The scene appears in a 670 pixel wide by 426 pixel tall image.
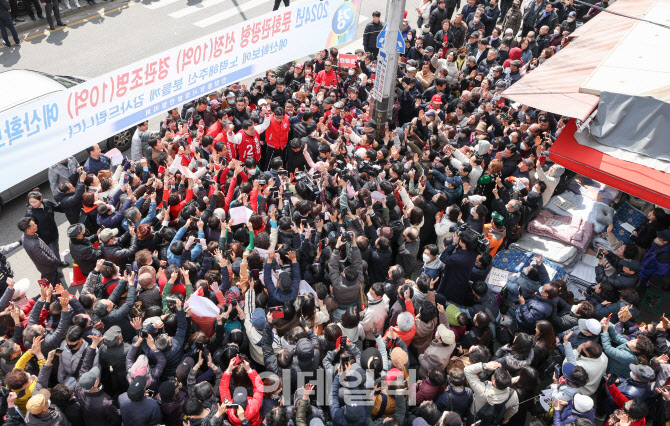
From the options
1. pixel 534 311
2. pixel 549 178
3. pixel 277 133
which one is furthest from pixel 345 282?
pixel 549 178

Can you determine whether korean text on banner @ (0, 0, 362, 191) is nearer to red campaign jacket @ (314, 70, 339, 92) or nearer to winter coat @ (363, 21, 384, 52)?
red campaign jacket @ (314, 70, 339, 92)

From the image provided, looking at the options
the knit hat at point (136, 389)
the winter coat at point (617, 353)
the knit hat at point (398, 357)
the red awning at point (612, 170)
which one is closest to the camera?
the knit hat at point (136, 389)

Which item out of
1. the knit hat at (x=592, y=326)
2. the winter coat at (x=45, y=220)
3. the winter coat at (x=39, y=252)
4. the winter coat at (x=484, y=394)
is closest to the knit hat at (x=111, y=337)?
the winter coat at (x=39, y=252)

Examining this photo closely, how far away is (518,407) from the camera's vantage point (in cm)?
560

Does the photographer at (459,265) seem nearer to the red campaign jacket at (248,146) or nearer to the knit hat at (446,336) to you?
the knit hat at (446,336)

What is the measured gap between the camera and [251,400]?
205 inches

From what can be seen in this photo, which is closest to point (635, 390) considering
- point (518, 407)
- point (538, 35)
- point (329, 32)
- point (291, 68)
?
point (518, 407)

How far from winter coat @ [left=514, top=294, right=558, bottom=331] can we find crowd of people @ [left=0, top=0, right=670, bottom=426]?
36mm

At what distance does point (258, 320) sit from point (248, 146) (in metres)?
4.07

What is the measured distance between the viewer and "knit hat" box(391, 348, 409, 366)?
18.3 feet

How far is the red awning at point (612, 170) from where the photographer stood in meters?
6.29

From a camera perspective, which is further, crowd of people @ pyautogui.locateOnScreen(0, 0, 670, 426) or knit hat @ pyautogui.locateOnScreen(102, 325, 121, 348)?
knit hat @ pyautogui.locateOnScreen(102, 325, 121, 348)

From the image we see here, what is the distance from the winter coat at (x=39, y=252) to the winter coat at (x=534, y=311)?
20.9ft

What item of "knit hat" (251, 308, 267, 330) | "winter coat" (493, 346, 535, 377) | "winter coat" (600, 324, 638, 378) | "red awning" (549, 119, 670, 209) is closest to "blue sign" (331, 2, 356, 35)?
"red awning" (549, 119, 670, 209)
